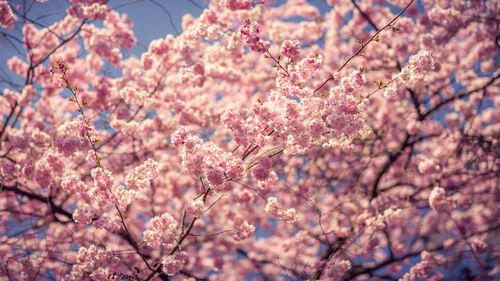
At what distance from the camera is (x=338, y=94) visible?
332 centimetres

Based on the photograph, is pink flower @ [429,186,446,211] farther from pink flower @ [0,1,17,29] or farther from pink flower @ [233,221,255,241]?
pink flower @ [0,1,17,29]

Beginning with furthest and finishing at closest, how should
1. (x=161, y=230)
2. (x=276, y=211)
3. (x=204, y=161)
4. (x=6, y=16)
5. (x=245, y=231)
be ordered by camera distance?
(x=6, y=16) < (x=276, y=211) < (x=245, y=231) < (x=161, y=230) < (x=204, y=161)

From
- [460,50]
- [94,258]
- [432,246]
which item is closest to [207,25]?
[94,258]

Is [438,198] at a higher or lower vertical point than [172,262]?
higher

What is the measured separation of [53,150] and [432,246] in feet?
23.1

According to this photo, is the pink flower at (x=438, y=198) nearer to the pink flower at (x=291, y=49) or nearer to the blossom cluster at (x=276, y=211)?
the blossom cluster at (x=276, y=211)

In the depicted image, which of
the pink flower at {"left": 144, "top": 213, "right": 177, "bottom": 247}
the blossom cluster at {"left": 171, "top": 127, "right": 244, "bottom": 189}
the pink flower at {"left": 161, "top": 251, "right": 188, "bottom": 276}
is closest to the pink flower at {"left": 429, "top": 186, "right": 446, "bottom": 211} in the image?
the blossom cluster at {"left": 171, "top": 127, "right": 244, "bottom": 189}

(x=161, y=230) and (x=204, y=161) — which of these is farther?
(x=161, y=230)

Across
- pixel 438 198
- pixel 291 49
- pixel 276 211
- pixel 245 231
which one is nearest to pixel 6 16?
pixel 291 49

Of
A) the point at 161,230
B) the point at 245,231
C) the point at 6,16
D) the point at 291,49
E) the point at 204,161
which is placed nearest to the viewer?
the point at 204,161

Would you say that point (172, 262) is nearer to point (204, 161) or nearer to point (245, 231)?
point (245, 231)

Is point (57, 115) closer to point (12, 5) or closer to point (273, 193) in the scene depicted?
point (12, 5)

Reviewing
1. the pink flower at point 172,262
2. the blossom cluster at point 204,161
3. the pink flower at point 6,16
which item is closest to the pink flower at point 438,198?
the blossom cluster at point 204,161

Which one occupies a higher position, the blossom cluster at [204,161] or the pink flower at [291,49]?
the pink flower at [291,49]
